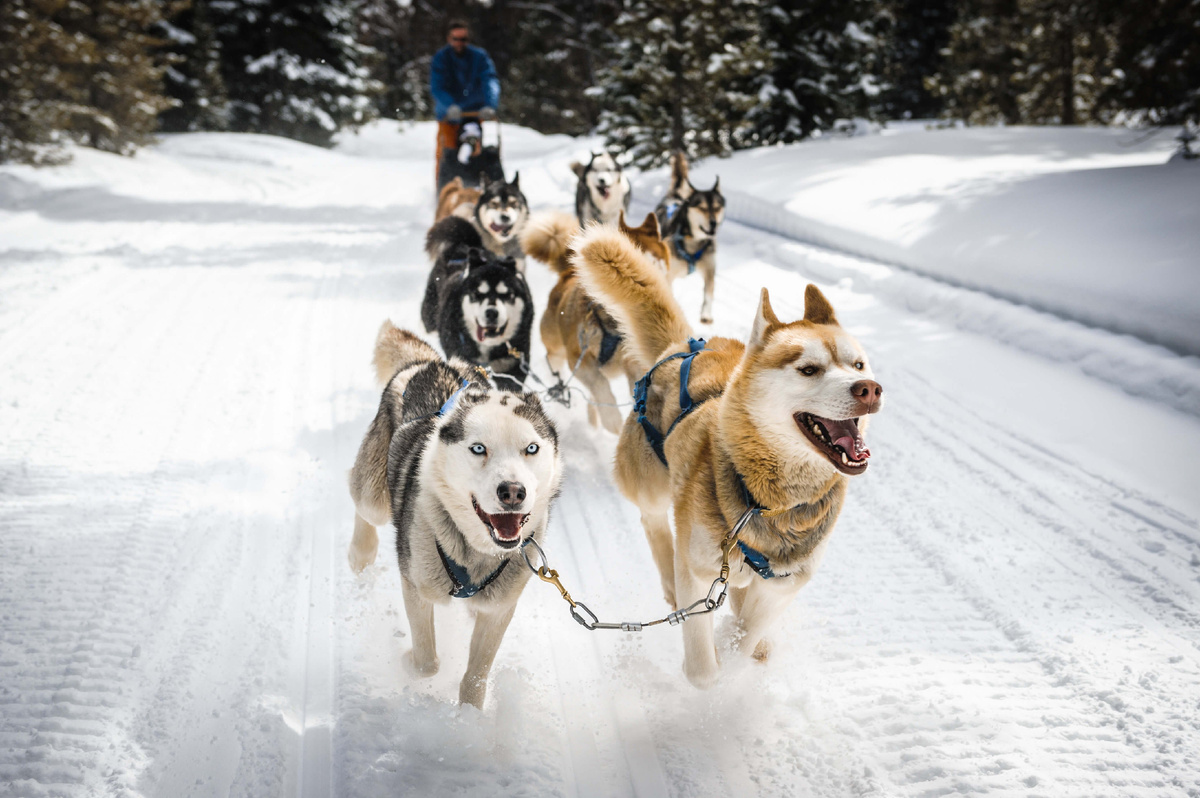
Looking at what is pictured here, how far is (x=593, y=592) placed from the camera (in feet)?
9.37

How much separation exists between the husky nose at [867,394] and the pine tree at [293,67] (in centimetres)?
2288

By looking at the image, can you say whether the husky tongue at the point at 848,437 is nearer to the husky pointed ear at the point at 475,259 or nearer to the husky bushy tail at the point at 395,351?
the husky bushy tail at the point at 395,351

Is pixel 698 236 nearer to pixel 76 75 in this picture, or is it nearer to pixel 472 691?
pixel 472 691

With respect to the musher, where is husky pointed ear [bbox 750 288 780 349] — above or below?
below

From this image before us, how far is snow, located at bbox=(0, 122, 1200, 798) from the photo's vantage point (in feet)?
6.71

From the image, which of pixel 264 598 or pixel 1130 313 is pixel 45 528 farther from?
pixel 1130 313

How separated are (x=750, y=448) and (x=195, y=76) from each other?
24.7 m

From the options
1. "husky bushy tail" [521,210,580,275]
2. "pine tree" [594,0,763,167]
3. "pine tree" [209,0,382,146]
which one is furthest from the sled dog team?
"pine tree" [209,0,382,146]

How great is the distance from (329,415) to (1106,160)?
10315 millimetres

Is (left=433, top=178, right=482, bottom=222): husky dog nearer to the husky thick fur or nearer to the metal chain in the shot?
the husky thick fur

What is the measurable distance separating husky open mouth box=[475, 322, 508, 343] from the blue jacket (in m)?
5.53

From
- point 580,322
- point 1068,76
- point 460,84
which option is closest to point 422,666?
point 580,322

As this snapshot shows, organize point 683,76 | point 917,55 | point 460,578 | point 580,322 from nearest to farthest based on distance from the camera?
point 460,578
point 580,322
point 683,76
point 917,55

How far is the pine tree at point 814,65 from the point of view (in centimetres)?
1317
